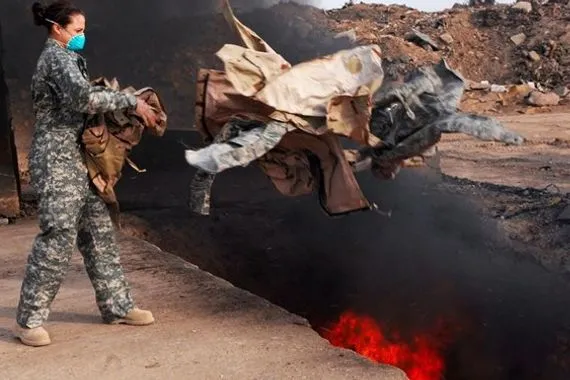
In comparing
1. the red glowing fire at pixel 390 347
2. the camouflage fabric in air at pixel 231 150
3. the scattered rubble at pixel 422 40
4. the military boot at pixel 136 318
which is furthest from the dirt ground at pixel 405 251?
the scattered rubble at pixel 422 40

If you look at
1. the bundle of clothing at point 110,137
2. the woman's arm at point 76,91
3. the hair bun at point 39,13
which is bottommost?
the bundle of clothing at point 110,137

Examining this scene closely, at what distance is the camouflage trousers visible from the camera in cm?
426

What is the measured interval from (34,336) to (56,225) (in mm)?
731

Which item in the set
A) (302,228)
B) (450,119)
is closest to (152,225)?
(302,228)

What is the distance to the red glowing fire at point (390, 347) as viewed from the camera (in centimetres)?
489

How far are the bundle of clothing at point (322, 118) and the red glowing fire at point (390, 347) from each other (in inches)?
44.3

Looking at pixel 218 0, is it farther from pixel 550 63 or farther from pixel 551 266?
pixel 550 63

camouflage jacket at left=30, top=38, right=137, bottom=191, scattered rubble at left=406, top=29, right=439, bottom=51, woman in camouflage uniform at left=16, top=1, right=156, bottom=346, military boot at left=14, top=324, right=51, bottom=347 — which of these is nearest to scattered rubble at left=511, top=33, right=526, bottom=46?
scattered rubble at left=406, top=29, right=439, bottom=51

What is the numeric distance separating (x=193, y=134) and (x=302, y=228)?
329 cm

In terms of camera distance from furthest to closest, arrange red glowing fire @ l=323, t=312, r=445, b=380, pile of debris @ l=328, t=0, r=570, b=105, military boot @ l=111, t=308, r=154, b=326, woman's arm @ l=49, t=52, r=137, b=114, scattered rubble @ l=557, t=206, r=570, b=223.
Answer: pile of debris @ l=328, t=0, r=570, b=105 < scattered rubble @ l=557, t=206, r=570, b=223 < red glowing fire @ l=323, t=312, r=445, b=380 < military boot @ l=111, t=308, r=154, b=326 < woman's arm @ l=49, t=52, r=137, b=114

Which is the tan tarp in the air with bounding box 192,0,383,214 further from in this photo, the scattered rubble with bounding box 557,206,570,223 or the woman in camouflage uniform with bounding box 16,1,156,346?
the scattered rubble with bounding box 557,206,570,223

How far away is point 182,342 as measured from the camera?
178 inches

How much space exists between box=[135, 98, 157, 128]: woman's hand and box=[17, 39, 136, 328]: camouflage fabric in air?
0.09 meters

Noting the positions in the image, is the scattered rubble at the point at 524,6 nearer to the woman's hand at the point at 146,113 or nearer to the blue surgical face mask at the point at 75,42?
the woman's hand at the point at 146,113
